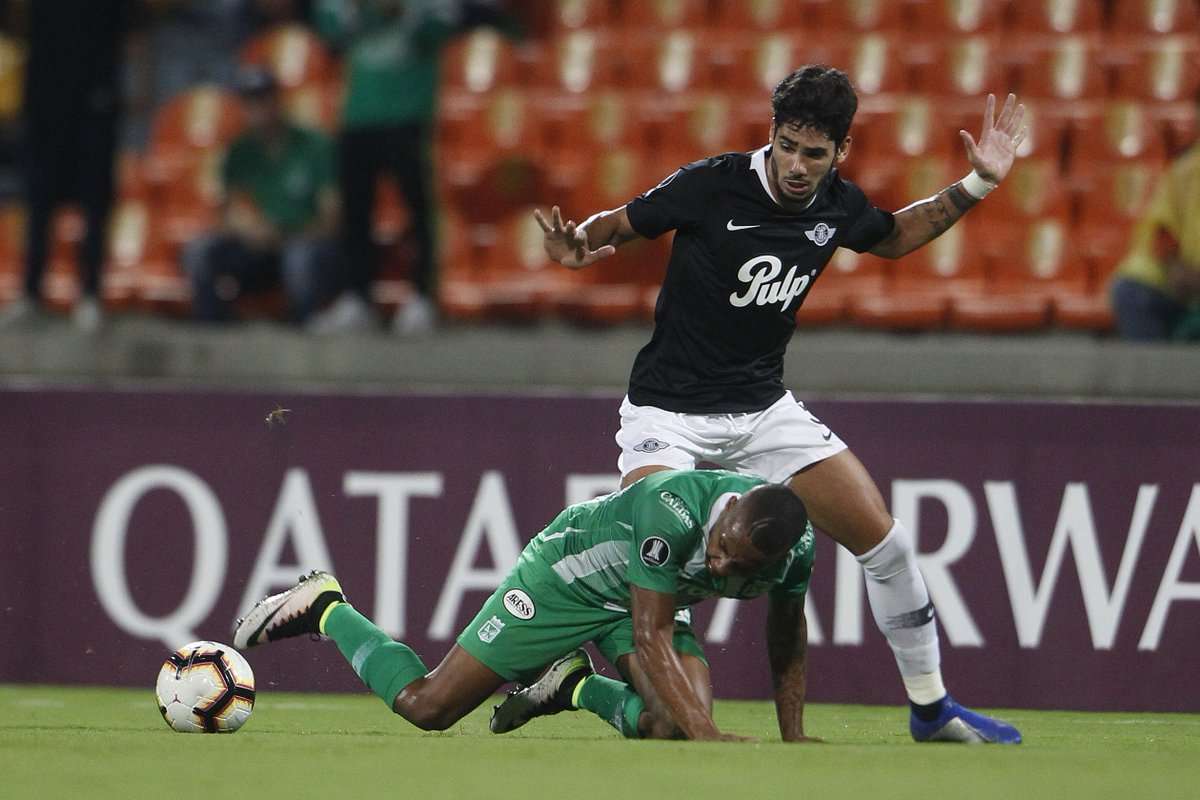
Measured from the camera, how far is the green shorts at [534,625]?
18.7 ft

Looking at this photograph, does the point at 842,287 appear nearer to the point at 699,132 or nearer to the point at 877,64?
the point at 699,132

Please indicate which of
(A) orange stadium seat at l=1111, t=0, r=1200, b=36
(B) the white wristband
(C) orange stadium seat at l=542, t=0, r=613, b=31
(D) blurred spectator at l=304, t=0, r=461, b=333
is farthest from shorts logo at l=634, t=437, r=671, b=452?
(A) orange stadium seat at l=1111, t=0, r=1200, b=36

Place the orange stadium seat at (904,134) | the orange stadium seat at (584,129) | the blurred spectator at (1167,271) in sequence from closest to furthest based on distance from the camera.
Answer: the blurred spectator at (1167,271) < the orange stadium seat at (904,134) < the orange stadium seat at (584,129)

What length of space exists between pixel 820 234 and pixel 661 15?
4.66 meters

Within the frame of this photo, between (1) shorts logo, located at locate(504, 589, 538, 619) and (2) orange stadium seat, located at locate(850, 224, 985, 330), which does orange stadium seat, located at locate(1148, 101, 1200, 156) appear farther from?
(1) shorts logo, located at locate(504, 589, 538, 619)

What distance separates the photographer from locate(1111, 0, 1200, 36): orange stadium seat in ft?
32.2

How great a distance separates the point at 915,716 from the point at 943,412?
1876mm

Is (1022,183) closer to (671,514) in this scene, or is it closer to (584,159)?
(584,159)

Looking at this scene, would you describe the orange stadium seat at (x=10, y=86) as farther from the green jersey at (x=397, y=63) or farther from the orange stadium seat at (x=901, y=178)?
the orange stadium seat at (x=901, y=178)

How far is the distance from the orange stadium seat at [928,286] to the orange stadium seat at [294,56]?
3.36 meters

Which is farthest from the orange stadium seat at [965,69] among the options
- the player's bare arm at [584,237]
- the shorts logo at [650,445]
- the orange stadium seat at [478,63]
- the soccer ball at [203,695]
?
the soccer ball at [203,695]

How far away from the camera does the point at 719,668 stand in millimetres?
7613

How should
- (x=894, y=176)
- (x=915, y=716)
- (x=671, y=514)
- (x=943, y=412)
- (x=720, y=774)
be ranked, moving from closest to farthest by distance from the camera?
1. (x=720, y=774)
2. (x=671, y=514)
3. (x=915, y=716)
4. (x=943, y=412)
5. (x=894, y=176)

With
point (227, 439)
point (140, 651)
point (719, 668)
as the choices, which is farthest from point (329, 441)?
point (719, 668)
